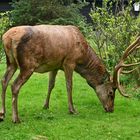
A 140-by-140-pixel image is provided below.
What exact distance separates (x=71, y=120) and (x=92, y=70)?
1.54m

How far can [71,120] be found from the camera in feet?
30.7

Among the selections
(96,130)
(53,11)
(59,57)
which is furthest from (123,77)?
(53,11)

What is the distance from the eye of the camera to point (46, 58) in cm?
936

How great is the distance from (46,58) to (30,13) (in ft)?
46.5

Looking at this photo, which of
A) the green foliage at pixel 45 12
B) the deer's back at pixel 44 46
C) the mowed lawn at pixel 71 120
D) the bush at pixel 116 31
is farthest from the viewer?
the green foliage at pixel 45 12

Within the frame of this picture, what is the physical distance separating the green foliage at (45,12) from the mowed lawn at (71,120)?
10057mm

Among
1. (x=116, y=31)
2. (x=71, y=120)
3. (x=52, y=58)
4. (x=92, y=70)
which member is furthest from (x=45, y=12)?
(x=71, y=120)

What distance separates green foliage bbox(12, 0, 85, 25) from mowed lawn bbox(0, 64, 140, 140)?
10057 millimetres

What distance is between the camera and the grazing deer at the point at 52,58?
350 inches

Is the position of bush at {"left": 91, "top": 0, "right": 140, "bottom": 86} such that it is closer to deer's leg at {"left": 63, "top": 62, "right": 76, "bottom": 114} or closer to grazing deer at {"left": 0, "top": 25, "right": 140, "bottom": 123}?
grazing deer at {"left": 0, "top": 25, "right": 140, "bottom": 123}

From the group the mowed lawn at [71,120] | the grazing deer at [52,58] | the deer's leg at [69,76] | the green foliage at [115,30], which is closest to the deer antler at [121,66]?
the grazing deer at [52,58]

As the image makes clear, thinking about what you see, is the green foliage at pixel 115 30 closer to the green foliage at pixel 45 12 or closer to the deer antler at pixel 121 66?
the deer antler at pixel 121 66

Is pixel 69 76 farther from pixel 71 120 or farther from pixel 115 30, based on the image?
pixel 115 30

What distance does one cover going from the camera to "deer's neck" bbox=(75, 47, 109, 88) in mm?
10375
